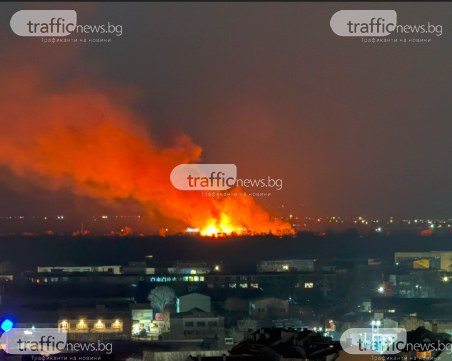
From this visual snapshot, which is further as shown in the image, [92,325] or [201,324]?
[201,324]

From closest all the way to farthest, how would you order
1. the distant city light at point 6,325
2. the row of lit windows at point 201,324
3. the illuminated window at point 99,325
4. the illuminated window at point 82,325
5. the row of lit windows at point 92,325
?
1. the distant city light at point 6,325
2. the row of lit windows at point 92,325
3. the illuminated window at point 82,325
4. the illuminated window at point 99,325
5. the row of lit windows at point 201,324

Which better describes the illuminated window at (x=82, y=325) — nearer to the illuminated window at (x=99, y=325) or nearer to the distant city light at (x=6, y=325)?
the illuminated window at (x=99, y=325)

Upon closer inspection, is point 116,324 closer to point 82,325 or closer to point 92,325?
point 92,325

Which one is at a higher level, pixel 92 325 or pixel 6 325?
pixel 92 325
